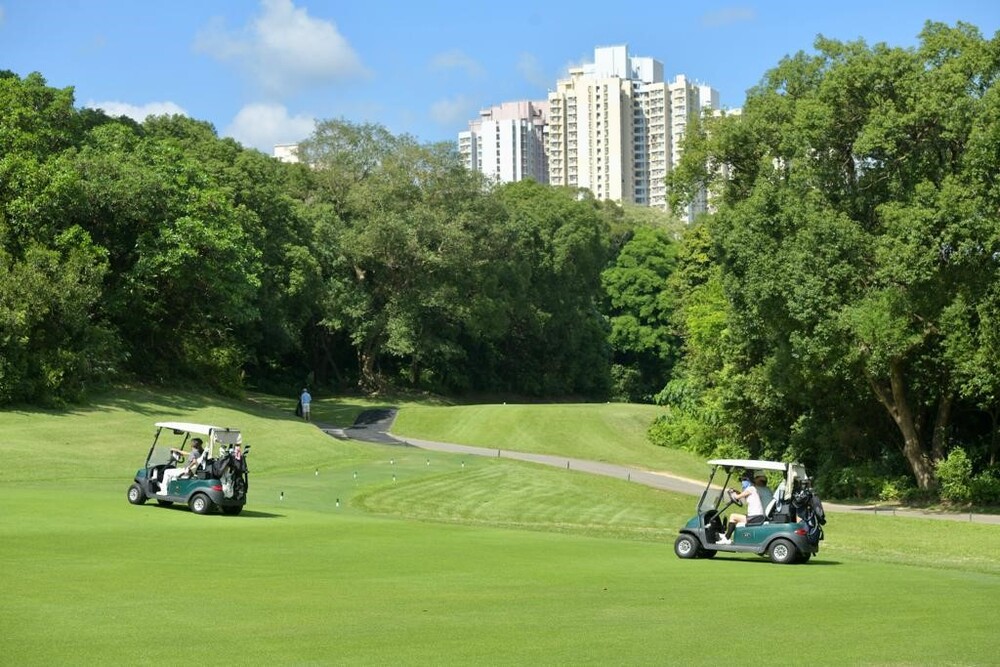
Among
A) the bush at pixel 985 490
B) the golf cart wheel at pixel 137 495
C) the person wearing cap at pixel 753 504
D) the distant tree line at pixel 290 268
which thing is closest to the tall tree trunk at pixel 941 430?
the bush at pixel 985 490

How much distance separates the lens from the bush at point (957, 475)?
40.0 meters

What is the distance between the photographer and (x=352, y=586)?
1533 cm

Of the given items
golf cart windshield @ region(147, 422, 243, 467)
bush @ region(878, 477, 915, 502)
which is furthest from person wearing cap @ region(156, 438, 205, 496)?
bush @ region(878, 477, 915, 502)

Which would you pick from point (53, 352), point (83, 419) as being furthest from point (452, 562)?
point (53, 352)

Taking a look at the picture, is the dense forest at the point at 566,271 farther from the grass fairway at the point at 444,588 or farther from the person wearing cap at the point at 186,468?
the person wearing cap at the point at 186,468

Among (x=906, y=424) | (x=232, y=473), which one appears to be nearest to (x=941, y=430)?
(x=906, y=424)

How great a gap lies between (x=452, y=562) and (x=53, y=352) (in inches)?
1477

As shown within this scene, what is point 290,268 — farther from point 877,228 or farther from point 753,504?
point 753,504

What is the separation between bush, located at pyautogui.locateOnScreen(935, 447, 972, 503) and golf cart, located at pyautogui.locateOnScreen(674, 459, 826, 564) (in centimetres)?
2192

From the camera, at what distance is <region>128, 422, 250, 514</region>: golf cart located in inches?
1032

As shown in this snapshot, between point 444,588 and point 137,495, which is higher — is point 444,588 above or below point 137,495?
below

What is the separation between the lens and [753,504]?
2042cm

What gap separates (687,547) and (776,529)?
155cm

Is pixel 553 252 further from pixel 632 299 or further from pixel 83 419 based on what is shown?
pixel 83 419
